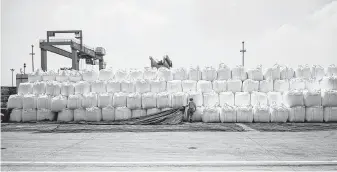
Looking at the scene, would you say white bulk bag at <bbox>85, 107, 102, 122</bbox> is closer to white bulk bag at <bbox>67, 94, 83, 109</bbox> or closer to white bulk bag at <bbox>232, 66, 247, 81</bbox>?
white bulk bag at <bbox>67, 94, 83, 109</bbox>

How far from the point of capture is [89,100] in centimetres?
1036

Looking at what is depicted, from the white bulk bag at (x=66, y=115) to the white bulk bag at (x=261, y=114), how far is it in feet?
21.5

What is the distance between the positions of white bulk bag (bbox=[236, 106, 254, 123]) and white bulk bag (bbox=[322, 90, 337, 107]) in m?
2.47

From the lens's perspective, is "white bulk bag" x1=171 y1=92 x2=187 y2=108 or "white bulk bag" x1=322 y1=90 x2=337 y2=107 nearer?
"white bulk bag" x1=322 y1=90 x2=337 y2=107

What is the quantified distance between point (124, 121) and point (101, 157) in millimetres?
5045

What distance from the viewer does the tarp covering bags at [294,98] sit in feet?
31.8

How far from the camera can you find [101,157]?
5008 millimetres

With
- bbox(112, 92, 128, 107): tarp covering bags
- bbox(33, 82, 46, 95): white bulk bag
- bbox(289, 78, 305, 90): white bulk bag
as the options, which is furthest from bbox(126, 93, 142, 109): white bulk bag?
bbox(289, 78, 305, 90): white bulk bag

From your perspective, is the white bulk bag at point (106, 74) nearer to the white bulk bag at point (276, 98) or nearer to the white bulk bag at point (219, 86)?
the white bulk bag at point (219, 86)

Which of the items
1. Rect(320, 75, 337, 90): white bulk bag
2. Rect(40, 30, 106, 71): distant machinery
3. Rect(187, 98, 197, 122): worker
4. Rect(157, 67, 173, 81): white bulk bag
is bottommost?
Rect(187, 98, 197, 122): worker

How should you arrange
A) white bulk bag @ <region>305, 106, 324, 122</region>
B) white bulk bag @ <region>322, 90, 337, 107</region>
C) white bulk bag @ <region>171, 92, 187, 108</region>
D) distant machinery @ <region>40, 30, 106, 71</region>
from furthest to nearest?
1. distant machinery @ <region>40, 30, 106, 71</region>
2. white bulk bag @ <region>171, 92, 187, 108</region>
3. white bulk bag @ <region>305, 106, 324, 122</region>
4. white bulk bag @ <region>322, 90, 337, 107</region>

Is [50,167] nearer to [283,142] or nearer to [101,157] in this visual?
[101,157]

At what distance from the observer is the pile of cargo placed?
9844mm

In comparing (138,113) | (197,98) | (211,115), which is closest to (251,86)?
(211,115)
